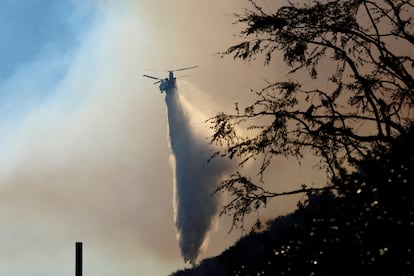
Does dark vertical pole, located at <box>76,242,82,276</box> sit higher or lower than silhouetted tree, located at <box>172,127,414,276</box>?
higher

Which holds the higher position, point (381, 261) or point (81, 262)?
point (81, 262)

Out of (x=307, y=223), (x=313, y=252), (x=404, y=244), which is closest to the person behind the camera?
(x=404, y=244)

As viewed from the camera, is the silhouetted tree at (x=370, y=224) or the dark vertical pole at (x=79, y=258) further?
the dark vertical pole at (x=79, y=258)

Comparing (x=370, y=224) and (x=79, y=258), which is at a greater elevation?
(x=79, y=258)

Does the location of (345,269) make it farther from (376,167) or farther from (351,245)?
(376,167)

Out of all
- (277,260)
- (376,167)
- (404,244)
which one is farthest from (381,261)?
(277,260)

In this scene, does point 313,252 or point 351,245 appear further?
point 313,252

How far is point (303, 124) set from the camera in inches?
908

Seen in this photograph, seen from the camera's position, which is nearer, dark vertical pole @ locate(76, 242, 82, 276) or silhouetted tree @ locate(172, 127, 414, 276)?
silhouetted tree @ locate(172, 127, 414, 276)

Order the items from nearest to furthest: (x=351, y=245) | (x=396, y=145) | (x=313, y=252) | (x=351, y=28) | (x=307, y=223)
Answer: (x=351, y=245) < (x=396, y=145) < (x=313, y=252) < (x=307, y=223) < (x=351, y=28)

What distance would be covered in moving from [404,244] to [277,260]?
21.1ft

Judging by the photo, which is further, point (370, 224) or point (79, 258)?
point (79, 258)

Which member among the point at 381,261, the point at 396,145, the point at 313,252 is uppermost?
the point at 396,145

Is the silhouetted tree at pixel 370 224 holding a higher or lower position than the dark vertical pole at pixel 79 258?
lower
